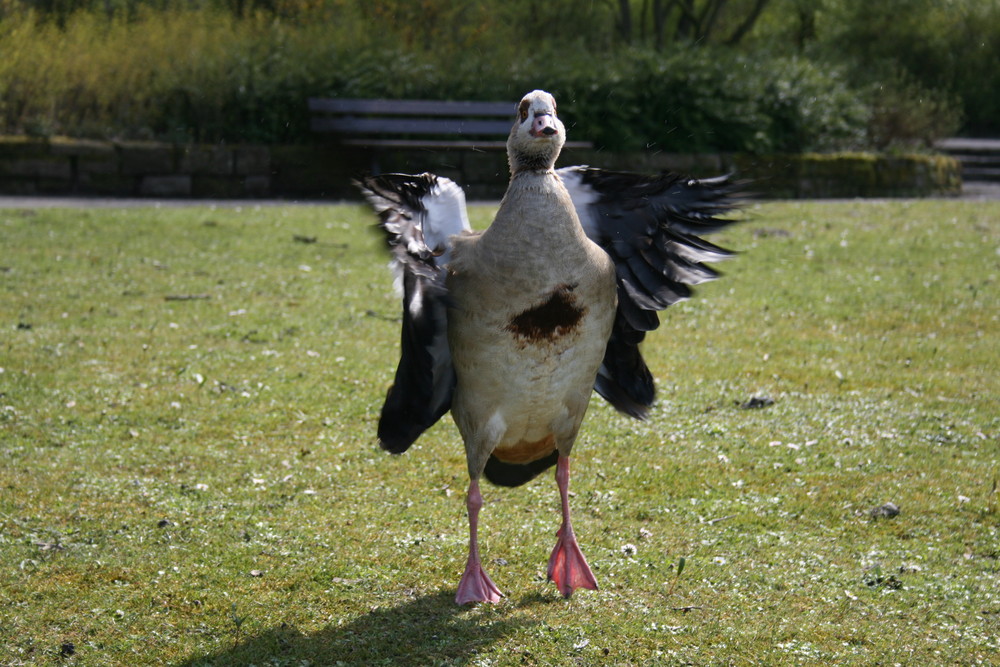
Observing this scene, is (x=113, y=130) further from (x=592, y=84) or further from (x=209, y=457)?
(x=209, y=457)

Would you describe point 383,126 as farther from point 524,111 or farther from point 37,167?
point 524,111

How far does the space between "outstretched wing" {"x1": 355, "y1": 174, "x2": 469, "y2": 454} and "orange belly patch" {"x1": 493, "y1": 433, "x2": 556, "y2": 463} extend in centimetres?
35

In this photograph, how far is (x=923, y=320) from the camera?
9828 mm

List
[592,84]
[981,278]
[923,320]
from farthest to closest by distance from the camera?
[592,84] → [981,278] → [923,320]

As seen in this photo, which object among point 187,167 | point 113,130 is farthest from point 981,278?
point 113,130

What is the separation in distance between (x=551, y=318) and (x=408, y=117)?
13905mm

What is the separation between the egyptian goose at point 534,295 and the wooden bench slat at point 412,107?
1262 cm

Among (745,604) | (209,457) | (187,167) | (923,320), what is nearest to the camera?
(745,604)

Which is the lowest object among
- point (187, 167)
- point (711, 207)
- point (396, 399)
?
A: point (187, 167)

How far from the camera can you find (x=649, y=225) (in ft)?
16.1

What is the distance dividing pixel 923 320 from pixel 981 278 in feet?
6.97

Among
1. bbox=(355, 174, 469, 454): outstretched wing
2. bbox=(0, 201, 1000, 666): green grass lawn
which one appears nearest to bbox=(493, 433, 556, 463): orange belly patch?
bbox=(355, 174, 469, 454): outstretched wing

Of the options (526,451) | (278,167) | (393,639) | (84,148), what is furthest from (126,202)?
(393,639)

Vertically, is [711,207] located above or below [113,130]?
above
